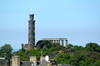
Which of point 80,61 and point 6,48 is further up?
point 6,48

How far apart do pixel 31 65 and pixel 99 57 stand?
9385 cm

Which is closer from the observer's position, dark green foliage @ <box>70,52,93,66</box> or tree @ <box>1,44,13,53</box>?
dark green foliage @ <box>70,52,93,66</box>

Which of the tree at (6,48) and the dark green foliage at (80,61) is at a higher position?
the tree at (6,48)

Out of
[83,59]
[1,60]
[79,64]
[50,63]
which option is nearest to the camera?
[1,60]

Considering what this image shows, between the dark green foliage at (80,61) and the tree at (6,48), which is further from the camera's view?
the tree at (6,48)

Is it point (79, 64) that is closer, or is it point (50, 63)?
point (50, 63)

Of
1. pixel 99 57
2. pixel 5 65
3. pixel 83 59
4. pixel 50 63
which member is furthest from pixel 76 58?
pixel 5 65

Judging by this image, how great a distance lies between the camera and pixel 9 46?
580ft

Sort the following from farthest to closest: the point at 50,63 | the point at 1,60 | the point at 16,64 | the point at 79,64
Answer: the point at 79,64, the point at 50,63, the point at 1,60, the point at 16,64

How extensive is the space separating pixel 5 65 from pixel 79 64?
70.7 m

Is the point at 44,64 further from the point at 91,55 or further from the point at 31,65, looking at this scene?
the point at 91,55

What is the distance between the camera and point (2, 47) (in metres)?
176

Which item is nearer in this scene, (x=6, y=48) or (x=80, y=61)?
(x=80, y=61)

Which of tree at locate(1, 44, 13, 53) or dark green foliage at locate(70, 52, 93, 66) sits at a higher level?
tree at locate(1, 44, 13, 53)
